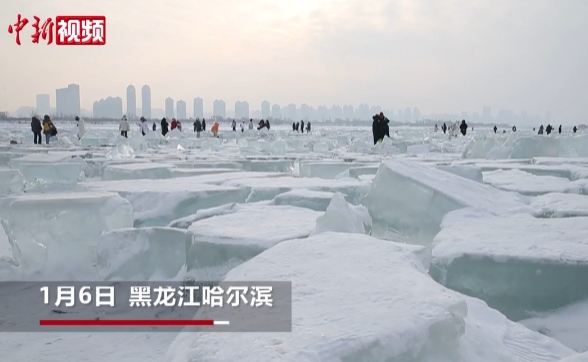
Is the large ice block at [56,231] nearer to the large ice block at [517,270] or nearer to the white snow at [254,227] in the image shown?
the white snow at [254,227]

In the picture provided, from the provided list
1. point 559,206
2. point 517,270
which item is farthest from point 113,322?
point 559,206

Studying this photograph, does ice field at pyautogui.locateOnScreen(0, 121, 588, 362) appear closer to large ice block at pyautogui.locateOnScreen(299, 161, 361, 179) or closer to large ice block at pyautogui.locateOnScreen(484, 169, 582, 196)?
large ice block at pyautogui.locateOnScreen(484, 169, 582, 196)

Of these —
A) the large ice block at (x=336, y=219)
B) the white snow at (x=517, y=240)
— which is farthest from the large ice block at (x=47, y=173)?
the white snow at (x=517, y=240)

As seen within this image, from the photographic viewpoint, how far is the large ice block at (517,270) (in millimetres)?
2197

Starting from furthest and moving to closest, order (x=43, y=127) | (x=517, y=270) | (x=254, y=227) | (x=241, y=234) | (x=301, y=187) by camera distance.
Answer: (x=43, y=127) < (x=301, y=187) < (x=254, y=227) < (x=241, y=234) < (x=517, y=270)

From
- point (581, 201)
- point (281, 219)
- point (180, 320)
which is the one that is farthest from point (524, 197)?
point (180, 320)

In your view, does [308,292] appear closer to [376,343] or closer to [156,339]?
[376,343]

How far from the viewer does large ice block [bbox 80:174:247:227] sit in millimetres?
4031

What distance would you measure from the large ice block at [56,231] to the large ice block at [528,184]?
11.8 feet

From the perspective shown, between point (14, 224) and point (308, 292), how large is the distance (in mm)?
2472

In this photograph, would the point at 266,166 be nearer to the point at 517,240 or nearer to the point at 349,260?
the point at 517,240

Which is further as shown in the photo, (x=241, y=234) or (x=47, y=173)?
(x=47, y=173)

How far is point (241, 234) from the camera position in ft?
9.03

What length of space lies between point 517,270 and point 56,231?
9.26 feet
